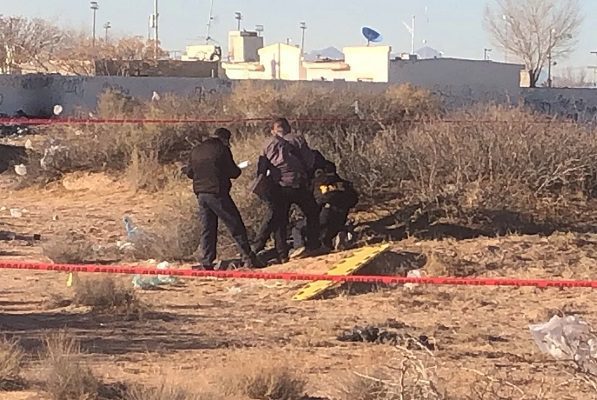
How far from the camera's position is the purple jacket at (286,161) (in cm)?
1388

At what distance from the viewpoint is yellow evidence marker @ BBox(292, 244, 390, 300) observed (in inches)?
481

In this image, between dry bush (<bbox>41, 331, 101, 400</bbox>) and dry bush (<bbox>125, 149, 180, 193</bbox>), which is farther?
dry bush (<bbox>125, 149, 180, 193</bbox>)

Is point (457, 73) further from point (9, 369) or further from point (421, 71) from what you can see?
point (9, 369)

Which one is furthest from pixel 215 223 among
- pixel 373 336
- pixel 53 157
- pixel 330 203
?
pixel 53 157

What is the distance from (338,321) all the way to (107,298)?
2067mm

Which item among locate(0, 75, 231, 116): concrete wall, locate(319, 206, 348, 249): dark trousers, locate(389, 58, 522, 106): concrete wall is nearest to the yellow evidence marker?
locate(319, 206, 348, 249): dark trousers

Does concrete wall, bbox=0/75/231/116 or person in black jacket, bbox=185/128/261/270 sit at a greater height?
concrete wall, bbox=0/75/231/116

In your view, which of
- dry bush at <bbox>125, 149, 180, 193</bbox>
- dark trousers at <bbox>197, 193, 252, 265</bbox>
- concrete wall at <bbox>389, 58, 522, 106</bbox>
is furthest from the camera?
concrete wall at <bbox>389, 58, 522, 106</bbox>

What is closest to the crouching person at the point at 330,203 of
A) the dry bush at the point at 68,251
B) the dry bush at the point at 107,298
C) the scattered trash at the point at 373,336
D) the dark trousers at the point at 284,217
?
the dark trousers at the point at 284,217

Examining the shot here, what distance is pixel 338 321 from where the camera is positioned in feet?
36.0

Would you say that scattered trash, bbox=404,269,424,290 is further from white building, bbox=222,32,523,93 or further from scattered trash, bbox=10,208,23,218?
white building, bbox=222,32,523,93

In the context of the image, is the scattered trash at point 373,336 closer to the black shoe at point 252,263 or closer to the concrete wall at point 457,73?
the black shoe at point 252,263

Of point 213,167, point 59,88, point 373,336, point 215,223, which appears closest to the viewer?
point 373,336

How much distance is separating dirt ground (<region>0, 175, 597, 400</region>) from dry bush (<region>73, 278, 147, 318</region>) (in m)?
0.18
